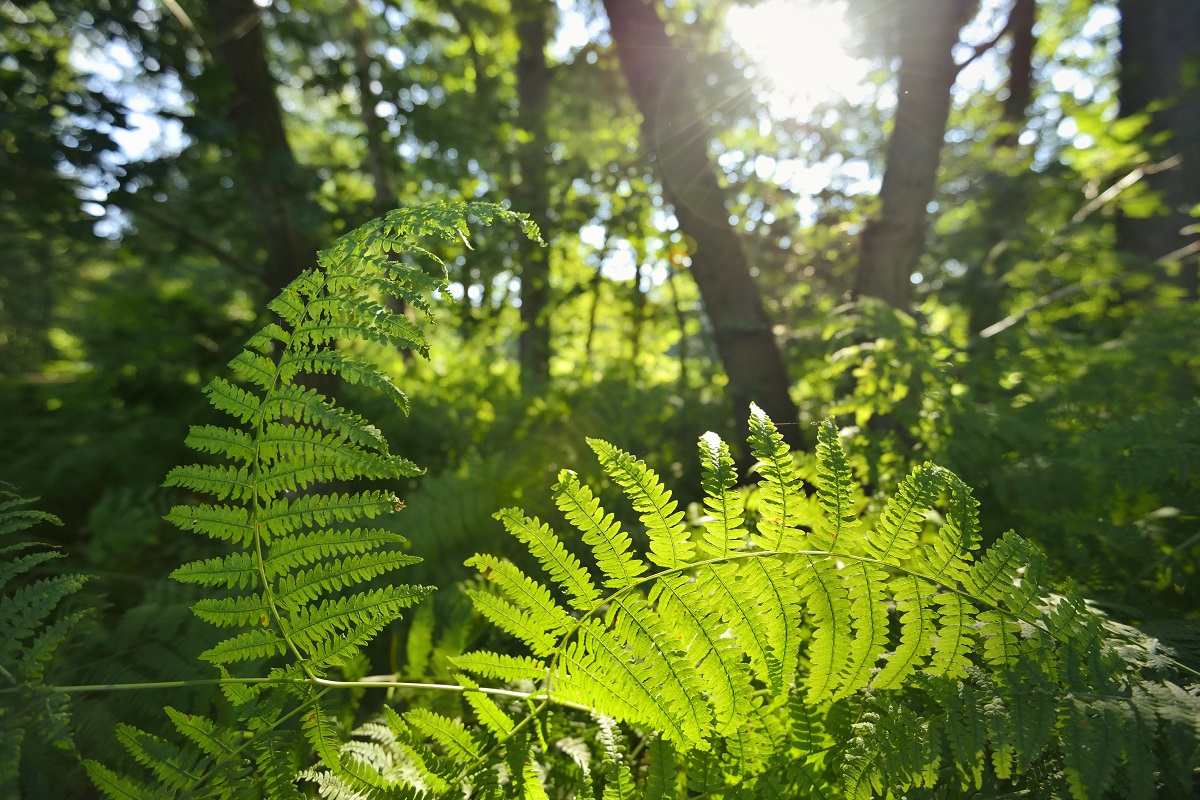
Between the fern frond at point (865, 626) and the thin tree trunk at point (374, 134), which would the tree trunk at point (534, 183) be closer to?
the thin tree trunk at point (374, 134)

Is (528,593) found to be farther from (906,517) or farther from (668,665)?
(906,517)

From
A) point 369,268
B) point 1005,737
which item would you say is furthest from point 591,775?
point 369,268

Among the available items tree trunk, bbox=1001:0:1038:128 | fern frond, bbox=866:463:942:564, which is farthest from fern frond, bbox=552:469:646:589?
tree trunk, bbox=1001:0:1038:128

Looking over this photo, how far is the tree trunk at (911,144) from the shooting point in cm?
298

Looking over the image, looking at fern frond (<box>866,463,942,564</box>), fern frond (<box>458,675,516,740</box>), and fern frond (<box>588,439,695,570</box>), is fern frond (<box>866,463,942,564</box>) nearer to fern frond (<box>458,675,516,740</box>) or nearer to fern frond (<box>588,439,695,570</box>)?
fern frond (<box>588,439,695,570</box>)

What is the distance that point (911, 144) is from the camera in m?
3.08

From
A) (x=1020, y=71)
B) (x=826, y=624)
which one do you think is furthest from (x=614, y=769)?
A: (x=1020, y=71)

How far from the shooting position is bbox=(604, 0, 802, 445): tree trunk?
120 inches

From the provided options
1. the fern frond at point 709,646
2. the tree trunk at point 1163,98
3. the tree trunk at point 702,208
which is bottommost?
the fern frond at point 709,646

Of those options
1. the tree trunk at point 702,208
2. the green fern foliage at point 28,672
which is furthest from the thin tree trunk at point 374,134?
the green fern foliage at point 28,672

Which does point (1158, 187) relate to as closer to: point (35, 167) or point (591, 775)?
point (591, 775)

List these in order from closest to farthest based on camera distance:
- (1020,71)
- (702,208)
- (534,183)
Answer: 1. (702,208)
2. (534,183)
3. (1020,71)

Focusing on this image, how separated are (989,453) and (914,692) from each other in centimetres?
110

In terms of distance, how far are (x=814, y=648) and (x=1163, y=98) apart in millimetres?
6295
